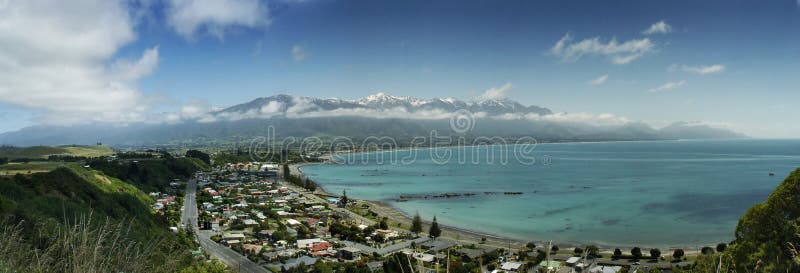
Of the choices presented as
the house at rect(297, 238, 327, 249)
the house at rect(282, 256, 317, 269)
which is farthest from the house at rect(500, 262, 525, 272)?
the house at rect(297, 238, 327, 249)

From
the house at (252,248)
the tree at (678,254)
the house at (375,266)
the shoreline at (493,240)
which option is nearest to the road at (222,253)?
the house at (252,248)

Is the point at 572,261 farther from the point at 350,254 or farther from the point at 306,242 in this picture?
the point at 306,242

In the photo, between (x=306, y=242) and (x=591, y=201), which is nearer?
(x=306, y=242)

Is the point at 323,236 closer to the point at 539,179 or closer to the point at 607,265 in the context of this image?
the point at 607,265

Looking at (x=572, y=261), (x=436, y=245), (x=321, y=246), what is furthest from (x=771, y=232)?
(x=321, y=246)

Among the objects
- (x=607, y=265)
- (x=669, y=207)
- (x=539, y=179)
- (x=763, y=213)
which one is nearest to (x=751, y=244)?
(x=763, y=213)

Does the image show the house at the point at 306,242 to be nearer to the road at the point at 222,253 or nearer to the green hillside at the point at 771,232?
the road at the point at 222,253

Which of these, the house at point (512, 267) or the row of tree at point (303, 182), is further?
the row of tree at point (303, 182)

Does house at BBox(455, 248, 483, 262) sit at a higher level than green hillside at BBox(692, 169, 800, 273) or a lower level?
lower

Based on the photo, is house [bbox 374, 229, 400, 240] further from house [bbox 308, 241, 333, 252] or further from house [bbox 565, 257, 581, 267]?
house [bbox 565, 257, 581, 267]
